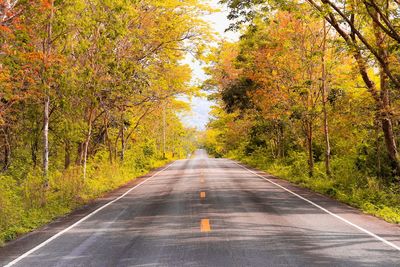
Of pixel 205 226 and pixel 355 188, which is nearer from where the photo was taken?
pixel 205 226

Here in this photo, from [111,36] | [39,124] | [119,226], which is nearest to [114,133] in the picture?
[39,124]

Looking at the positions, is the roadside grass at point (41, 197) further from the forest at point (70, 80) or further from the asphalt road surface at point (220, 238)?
the asphalt road surface at point (220, 238)

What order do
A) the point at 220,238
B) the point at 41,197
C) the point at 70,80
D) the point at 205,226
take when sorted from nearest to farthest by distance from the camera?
1. the point at 220,238
2. the point at 205,226
3. the point at 41,197
4. the point at 70,80

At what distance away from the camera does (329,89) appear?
23.4 m

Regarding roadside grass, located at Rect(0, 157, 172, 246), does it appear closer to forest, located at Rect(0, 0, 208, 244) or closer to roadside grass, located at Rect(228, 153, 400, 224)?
forest, located at Rect(0, 0, 208, 244)

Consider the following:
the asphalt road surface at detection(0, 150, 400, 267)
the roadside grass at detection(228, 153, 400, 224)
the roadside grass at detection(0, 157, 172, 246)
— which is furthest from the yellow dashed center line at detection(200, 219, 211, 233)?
the roadside grass at detection(228, 153, 400, 224)

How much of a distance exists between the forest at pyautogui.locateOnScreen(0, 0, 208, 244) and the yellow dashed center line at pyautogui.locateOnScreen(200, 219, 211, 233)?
4519 mm

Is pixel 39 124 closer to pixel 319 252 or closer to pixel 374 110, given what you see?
pixel 374 110

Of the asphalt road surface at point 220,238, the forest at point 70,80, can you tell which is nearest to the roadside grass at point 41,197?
the forest at point 70,80

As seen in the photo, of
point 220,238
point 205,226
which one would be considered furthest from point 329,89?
point 220,238

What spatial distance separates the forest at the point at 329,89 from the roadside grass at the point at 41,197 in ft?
29.8

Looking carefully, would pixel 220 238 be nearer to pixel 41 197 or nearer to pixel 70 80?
pixel 41 197

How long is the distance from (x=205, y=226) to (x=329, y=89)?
1576 cm

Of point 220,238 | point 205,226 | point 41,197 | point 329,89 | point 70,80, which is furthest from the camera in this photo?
point 329,89
